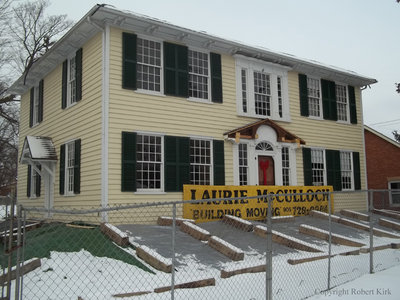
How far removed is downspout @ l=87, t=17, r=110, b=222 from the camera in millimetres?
12328

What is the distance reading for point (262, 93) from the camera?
16766 mm

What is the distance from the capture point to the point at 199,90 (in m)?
15.0

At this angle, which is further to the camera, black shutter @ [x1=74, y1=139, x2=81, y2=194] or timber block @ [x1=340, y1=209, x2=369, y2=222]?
timber block @ [x1=340, y1=209, x2=369, y2=222]

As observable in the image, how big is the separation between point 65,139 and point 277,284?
10.5 meters

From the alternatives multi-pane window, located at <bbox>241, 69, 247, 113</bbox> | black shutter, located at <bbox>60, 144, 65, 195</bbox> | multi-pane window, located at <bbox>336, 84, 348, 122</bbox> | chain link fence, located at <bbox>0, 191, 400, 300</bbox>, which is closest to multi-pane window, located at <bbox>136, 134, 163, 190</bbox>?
chain link fence, located at <bbox>0, 191, 400, 300</bbox>

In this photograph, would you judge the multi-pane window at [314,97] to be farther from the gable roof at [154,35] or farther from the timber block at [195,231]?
the timber block at [195,231]

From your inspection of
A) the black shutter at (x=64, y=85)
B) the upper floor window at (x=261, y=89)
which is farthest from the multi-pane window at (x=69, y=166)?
the upper floor window at (x=261, y=89)

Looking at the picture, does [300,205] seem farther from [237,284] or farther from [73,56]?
[73,56]

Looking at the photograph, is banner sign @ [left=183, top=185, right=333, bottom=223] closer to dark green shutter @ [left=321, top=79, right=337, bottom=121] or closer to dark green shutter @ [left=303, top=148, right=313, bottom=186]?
dark green shutter @ [left=303, top=148, right=313, bottom=186]

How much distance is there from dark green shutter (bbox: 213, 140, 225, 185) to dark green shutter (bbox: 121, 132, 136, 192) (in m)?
3.21

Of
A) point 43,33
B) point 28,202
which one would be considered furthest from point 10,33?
point 28,202

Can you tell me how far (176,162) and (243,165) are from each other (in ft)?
10.2

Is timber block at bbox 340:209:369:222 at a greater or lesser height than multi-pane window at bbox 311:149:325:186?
lesser

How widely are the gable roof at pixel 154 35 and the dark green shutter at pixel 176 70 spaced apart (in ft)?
1.22
